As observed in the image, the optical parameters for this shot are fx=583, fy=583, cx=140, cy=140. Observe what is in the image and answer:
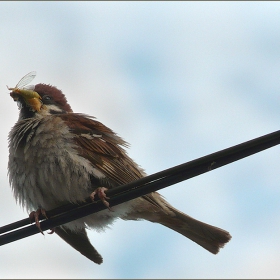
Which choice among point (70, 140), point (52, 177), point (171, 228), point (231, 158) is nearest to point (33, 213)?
point (52, 177)

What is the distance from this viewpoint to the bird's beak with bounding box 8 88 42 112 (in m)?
6.74

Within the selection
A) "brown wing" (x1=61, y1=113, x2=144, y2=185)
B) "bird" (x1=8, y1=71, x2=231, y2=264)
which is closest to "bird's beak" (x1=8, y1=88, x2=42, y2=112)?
"bird" (x1=8, y1=71, x2=231, y2=264)

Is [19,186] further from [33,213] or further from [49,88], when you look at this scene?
[49,88]

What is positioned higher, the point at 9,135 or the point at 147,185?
the point at 9,135

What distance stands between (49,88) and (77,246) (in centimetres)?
200

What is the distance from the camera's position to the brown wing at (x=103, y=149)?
582 cm

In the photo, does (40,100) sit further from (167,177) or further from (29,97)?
(167,177)

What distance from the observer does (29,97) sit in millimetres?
6797

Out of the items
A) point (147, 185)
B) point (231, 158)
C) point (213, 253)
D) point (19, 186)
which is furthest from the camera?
point (213, 253)

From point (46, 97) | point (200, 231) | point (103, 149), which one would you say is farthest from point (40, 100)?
point (200, 231)

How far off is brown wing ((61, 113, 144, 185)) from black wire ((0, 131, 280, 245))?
45.2 inches

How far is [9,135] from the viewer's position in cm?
635

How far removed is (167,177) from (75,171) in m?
1.78

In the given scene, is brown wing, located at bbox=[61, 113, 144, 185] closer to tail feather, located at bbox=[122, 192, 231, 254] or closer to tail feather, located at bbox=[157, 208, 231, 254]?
tail feather, located at bbox=[122, 192, 231, 254]
